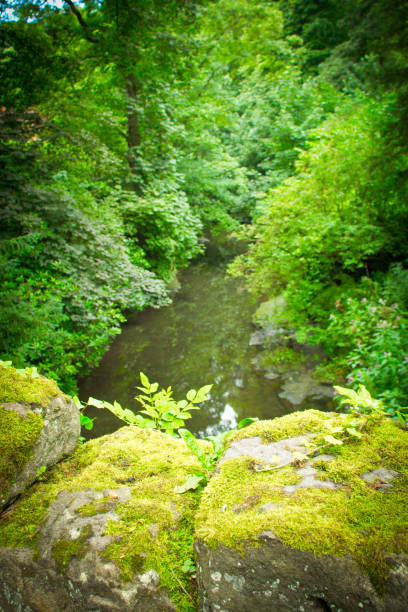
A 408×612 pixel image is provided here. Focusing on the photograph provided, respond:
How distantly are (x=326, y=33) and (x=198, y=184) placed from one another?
12531mm

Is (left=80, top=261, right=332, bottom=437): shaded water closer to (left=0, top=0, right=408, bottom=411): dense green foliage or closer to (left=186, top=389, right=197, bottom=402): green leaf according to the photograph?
(left=0, top=0, right=408, bottom=411): dense green foliage

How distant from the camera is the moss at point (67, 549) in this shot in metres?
1.18

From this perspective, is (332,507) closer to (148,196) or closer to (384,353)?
(384,353)

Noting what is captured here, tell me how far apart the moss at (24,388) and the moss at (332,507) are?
932 millimetres

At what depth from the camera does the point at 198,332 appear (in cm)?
935

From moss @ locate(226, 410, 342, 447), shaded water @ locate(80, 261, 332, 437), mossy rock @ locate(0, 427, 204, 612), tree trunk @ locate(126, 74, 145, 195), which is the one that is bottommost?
shaded water @ locate(80, 261, 332, 437)

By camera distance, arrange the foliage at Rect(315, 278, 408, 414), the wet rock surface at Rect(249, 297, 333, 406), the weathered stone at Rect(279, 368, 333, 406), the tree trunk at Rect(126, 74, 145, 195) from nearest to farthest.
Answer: the foliage at Rect(315, 278, 408, 414) < the weathered stone at Rect(279, 368, 333, 406) < the wet rock surface at Rect(249, 297, 333, 406) < the tree trunk at Rect(126, 74, 145, 195)

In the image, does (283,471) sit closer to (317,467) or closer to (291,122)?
(317,467)

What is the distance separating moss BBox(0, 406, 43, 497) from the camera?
1.32 m

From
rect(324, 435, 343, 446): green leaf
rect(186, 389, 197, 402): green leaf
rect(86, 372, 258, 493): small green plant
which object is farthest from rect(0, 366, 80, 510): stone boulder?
rect(324, 435, 343, 446): green leaf

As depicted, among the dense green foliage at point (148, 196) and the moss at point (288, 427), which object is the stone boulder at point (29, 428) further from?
the dense green foliage at point (148, 196)

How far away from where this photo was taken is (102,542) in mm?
1211

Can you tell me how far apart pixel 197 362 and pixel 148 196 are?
16.2 ft

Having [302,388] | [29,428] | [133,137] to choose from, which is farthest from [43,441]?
[133,137]
